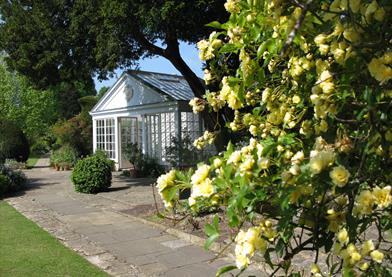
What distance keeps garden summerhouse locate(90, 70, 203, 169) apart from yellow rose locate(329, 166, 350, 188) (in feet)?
47.9

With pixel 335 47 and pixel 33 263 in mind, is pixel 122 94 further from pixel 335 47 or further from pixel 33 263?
pixel 335 47

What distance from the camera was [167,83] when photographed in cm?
1964

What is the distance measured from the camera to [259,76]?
2014 millimetres

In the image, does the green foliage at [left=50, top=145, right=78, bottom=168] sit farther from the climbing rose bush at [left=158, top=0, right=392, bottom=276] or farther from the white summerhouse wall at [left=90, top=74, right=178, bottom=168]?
the climbing rose bush at [left=158, top=0, right=392, bottom=276]

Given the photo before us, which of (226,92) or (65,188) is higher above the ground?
(226,92)

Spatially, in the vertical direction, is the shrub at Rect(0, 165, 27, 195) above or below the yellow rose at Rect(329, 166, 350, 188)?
below

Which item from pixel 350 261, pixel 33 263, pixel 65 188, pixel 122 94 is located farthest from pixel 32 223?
pixel 122 94

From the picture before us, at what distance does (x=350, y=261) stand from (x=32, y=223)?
867cm

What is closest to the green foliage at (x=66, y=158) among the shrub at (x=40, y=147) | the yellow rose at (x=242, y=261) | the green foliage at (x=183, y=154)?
the green foliage at (x=183, y=154)

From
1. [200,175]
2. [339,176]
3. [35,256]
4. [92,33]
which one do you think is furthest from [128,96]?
[339,176]

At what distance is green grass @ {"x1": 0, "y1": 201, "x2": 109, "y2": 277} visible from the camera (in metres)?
5.82

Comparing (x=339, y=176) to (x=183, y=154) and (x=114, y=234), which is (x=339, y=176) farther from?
(x=183, y=154)

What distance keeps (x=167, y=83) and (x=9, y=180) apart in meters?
8.21

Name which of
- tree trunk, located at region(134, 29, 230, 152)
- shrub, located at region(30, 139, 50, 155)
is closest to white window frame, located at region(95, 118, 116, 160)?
tree trunk, located at region(134, 29, 230, 152)
